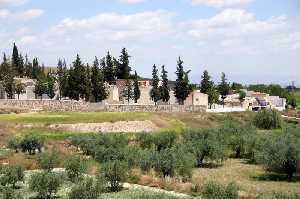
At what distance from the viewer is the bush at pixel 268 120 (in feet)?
289

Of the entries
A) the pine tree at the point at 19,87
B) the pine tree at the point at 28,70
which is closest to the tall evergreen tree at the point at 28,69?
the pine tree at the point at 28,70

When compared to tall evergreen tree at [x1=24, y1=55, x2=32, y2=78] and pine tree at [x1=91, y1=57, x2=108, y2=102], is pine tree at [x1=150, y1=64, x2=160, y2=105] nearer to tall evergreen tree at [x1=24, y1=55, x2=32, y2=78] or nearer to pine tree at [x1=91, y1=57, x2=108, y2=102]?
pine tree at [x1=91, y1=57, x2=108, y2=102]

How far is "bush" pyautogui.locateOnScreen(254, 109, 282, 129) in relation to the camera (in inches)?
3469

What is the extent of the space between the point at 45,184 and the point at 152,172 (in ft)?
34.6

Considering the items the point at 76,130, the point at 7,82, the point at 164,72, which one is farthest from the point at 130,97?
the point at 76,130

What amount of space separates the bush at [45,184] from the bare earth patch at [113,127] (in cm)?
3334

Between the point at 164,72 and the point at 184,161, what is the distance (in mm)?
68878

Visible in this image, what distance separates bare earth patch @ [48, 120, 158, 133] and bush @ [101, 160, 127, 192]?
3086 centimetres

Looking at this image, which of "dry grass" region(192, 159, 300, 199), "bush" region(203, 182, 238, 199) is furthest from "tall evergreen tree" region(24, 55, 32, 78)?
"bush" region(203, 182, 238, 199)

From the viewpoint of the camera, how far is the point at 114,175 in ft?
110

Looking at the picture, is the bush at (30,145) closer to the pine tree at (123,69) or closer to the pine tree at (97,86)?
the pine tree at (97,86)

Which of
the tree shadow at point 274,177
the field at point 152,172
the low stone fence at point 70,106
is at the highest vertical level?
the low stone fence at point 70,106

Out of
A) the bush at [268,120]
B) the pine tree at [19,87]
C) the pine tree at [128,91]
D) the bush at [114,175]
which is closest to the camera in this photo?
the bush at [114,175]

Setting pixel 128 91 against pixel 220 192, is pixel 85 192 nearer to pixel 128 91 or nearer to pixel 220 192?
pixel 220 192
